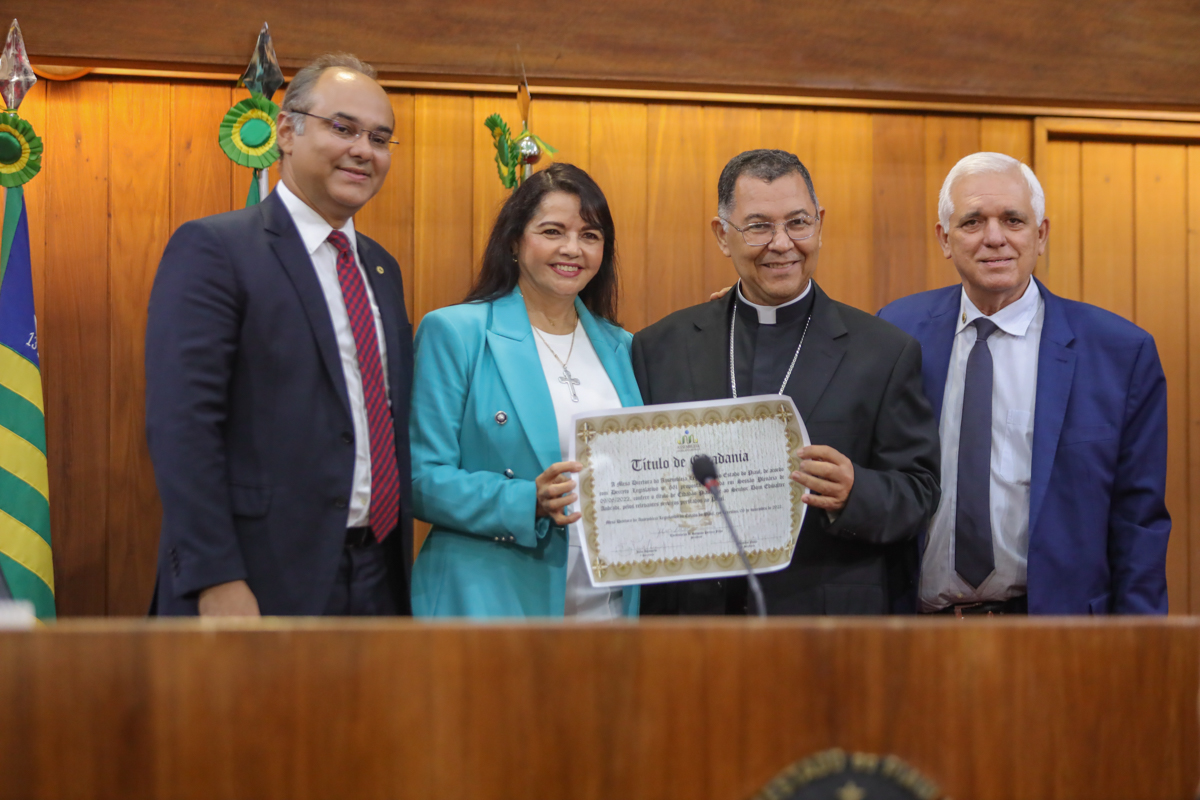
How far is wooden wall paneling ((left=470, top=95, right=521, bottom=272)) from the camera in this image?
9.87 ft

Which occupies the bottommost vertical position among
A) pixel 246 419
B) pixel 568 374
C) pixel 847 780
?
pixel 847 780

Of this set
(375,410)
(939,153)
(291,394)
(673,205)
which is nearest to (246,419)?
(291,394)

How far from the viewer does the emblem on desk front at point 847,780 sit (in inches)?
40.1

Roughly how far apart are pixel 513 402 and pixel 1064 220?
2.27 metres

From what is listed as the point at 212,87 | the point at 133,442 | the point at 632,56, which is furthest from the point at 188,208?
the point at 632,56

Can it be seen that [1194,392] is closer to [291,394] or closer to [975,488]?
[975,488]

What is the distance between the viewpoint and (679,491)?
1.86m

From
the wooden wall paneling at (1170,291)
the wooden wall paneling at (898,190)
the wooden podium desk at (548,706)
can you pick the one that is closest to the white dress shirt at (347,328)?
the wooden podium desk at (548,706)

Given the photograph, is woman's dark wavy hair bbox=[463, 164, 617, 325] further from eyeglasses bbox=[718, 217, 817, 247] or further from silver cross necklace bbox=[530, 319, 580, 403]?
eyeglasses bbox=[718, 217, 817, 247]

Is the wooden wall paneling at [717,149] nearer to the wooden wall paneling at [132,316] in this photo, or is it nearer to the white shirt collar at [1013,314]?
the white shirt collar at [1013,314]

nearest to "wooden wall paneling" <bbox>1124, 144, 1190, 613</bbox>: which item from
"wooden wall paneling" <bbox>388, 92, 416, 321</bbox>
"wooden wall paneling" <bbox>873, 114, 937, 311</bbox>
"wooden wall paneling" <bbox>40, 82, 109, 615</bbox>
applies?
"wooden wall paneling" <bbox>873, 114, 937, 311</bbox>

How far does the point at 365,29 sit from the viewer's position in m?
2.84

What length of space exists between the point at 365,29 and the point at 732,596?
6.63ft

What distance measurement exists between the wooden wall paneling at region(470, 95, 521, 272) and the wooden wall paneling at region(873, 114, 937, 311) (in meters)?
1.23
